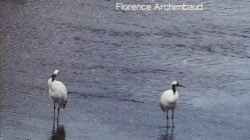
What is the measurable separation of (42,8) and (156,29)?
4011mm

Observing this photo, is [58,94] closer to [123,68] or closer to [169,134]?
[169,134]

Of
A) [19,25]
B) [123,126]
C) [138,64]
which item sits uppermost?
[19,25]

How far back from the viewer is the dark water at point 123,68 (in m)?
11.4

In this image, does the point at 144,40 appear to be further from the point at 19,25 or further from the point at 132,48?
the point at 19,25

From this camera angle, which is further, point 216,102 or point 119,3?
point 119,3

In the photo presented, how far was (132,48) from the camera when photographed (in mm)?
15727

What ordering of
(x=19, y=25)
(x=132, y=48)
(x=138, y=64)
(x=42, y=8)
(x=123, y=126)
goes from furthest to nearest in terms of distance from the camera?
(x=42, y=8)
(x=19, y=25)
(x=132, y=48)
(x=138, y=64)
(x=123, y=126)

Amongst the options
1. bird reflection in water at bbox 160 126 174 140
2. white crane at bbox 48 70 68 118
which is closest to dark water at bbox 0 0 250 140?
bird reflection in water at bbox 160 126 174 140

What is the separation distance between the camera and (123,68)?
47.5 feet

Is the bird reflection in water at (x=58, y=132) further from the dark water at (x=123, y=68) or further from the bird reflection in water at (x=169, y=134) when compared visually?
the bird reflection in water at (x=169, y=134)

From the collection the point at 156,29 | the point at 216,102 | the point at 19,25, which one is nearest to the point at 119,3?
the point at 156,29

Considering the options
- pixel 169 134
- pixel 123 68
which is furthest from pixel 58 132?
pixel 123 68

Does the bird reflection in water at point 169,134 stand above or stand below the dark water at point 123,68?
below

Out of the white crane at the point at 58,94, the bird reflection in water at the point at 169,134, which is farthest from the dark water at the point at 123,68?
the white crane at the point at 58,94
